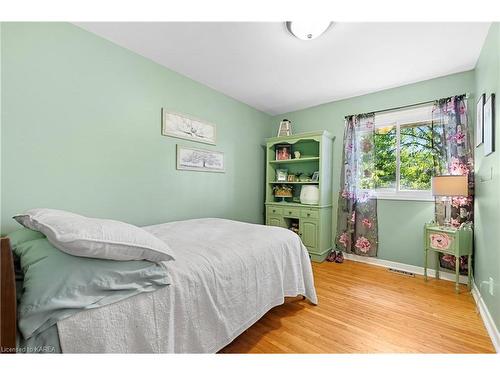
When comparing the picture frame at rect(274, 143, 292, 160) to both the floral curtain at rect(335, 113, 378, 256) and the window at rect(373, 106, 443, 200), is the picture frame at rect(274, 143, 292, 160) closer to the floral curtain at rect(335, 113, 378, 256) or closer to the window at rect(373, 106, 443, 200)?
the floral curtain at rect(335, 113, 378, 256)

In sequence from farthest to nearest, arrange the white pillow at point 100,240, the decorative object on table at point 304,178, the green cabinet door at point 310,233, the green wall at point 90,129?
the decorative object on table at point 304,178 → the green cabinet door at point 310,233 → the green wall at point 90,129 → the white pillow at point 100,240

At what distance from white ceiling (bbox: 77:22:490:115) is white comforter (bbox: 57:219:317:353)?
1735 mm

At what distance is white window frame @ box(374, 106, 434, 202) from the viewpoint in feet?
8.82

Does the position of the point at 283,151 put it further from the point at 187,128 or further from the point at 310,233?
the point at 187,128

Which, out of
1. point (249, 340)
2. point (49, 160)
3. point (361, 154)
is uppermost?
point (361, 154)

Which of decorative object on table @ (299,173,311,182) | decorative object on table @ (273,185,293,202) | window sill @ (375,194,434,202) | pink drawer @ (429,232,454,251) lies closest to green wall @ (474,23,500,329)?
pink drawer @ (429,232,454,251)

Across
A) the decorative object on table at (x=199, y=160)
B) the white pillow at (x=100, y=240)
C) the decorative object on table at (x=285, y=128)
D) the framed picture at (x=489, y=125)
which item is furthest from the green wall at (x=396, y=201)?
the white pillow at (x=100, y=240)

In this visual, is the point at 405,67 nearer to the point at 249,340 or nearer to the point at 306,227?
the point at 306,227

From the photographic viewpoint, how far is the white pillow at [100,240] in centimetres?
82

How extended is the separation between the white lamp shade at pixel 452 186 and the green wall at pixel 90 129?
2616mm

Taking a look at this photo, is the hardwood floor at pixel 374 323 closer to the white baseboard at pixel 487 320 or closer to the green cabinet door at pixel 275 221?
the white baseboard at pixel 487 320
